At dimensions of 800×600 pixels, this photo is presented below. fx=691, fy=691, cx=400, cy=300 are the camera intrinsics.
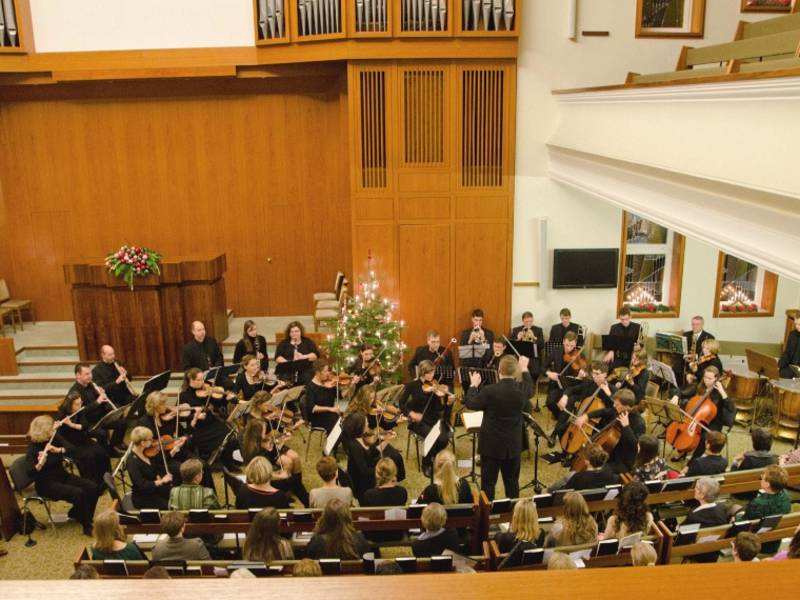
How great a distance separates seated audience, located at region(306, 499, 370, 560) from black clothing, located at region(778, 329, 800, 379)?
760 centimetres

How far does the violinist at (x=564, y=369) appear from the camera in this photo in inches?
392

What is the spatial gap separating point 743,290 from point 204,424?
9642 mm

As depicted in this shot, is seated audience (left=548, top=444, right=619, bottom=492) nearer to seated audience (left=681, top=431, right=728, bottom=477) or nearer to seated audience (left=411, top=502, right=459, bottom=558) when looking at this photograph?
seated audience (left=681, top=431, right=728, bottom=477)

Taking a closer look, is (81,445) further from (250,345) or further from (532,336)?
(532,336)

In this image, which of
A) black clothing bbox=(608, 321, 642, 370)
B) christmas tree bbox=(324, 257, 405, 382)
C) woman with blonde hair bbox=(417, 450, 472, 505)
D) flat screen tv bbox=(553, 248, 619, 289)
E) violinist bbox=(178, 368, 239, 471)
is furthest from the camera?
flat screen tv bbox=(553, 248, 619, 289)

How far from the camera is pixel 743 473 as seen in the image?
694 centimetres

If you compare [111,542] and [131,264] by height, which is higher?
[131,264]

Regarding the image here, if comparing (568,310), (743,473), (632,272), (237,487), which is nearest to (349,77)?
(568,310)

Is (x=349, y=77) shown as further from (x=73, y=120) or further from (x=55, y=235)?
(x=55, y=235)

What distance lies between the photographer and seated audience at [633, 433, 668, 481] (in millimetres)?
7039

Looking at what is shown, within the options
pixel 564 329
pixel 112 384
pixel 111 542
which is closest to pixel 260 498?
pixel 111 542

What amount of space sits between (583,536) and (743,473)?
7.58ft

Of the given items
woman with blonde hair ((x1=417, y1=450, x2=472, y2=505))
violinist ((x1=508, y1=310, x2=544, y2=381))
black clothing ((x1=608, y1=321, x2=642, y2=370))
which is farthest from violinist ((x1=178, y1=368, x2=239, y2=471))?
black clothing ((x1=608, y1=321, x2=642, y2=370))

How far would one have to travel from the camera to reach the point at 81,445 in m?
8.24
